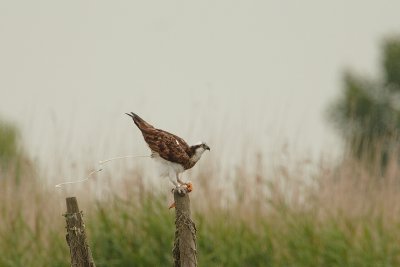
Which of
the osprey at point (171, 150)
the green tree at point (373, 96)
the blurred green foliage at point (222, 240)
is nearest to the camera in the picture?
the osprey at point (171, 150)

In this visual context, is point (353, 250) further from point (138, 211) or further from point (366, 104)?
point (366, 104)

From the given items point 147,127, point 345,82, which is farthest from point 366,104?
point 147,127

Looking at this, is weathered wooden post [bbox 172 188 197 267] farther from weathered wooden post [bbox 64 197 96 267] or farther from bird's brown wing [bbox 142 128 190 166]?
weathered wooden post [bbox 64 197 96 267]

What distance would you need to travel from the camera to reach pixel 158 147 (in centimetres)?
660

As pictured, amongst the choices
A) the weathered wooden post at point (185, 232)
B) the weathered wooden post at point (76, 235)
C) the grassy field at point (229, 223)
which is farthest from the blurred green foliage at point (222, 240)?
the weathered wooden post at point (76, 235)

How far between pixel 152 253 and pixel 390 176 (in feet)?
11.8

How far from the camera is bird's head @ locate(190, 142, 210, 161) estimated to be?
6629 millimetres

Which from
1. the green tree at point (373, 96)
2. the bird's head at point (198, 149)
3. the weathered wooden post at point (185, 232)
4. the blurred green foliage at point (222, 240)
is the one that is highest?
the green tree at point (373, 96)

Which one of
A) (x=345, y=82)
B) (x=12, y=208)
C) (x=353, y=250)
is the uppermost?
(x=345, y=82)

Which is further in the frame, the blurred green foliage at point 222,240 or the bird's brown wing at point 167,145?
the blurred green foliage at point 222,240

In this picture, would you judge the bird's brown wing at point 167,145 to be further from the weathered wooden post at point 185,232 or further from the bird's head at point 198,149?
the weathered wooden post at point 185,232

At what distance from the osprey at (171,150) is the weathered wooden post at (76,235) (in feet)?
1.99

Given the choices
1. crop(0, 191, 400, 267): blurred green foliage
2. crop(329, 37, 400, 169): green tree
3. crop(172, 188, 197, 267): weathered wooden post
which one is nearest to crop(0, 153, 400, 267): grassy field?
crop(0, 191, 400, 267): blurred green foliage

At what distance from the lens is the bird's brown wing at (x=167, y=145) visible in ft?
21.6
